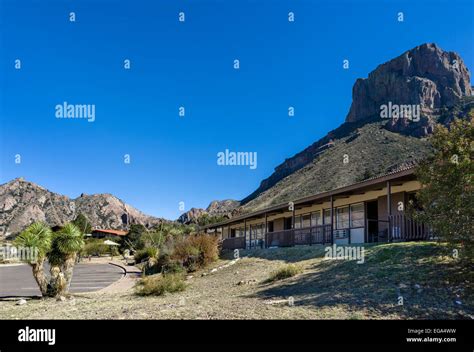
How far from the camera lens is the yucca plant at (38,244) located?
14.0m

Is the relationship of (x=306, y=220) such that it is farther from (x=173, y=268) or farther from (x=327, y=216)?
(x=173, y=268)

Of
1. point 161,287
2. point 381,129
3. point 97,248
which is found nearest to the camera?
point 161,287

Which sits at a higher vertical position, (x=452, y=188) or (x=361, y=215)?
(x=452, y=188)

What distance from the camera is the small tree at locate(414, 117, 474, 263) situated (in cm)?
948

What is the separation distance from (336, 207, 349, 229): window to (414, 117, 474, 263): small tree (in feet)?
43.1

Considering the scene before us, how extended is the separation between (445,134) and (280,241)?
17.4 meters

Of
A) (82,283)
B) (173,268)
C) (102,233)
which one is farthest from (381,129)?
(82,283)

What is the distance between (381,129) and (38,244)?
6130 cm

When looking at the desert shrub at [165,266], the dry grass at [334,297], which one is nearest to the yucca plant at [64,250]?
the dry grass at [334,297]

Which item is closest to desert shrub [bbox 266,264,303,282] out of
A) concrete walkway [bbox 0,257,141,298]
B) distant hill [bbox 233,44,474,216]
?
concrete walkway [bbox 0,257,141,298]

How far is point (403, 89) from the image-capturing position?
295ft
